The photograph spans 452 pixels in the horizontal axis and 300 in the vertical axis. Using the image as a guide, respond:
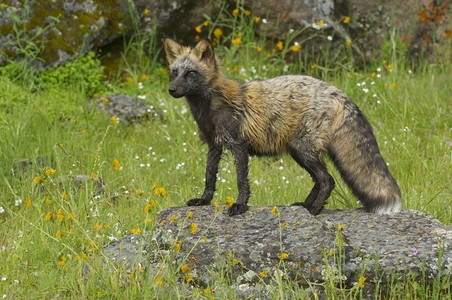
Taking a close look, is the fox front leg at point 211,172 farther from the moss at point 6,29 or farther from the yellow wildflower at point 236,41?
the moss at point 6,29

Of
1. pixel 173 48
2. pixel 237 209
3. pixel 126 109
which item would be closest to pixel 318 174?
pixel 237 209

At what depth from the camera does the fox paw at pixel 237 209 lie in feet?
17.9

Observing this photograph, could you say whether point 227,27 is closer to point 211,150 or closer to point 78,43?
point 78,43

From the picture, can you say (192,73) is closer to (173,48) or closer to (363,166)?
(173,48)

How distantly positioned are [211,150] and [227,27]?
16.1 ft

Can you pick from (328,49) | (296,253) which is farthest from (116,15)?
(296,253)

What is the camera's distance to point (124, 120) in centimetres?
887

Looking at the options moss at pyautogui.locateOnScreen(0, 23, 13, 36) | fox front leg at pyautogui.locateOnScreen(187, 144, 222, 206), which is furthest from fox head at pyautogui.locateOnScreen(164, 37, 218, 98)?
moss at pyautogui.locateOnScreen(0, 23, 13, 36)

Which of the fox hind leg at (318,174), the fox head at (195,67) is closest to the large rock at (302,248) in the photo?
the fox hind leg at (318,174)

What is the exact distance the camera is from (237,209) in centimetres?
550

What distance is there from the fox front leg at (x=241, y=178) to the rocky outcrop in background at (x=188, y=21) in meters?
4.43

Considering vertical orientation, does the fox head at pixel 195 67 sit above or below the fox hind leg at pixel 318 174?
above

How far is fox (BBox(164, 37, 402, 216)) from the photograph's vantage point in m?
5.52

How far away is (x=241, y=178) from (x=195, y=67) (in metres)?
0.99
